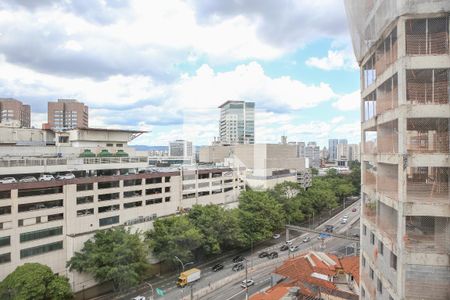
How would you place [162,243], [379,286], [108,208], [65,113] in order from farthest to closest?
[65,113] → [162,243] → [108,208] → [379,286]

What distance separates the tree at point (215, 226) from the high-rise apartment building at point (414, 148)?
31780 mm

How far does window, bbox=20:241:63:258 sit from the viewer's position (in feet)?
95.6

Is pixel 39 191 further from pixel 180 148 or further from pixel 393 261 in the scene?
pixel 180 148

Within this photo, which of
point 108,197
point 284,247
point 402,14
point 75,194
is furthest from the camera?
point 284,247

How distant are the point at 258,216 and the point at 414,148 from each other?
133 ft

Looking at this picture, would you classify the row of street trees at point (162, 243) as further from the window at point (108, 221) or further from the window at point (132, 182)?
the window at point (132, 182)

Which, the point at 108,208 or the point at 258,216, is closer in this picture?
the point at 108,208

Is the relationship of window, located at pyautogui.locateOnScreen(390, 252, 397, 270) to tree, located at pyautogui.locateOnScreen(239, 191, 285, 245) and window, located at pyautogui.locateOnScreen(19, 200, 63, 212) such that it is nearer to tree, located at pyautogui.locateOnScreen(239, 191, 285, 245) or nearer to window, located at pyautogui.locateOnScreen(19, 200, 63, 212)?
window, located at pyautogui.locateOnScreen(19, 200, 63, 212)

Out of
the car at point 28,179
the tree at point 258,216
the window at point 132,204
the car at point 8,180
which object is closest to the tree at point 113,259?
the window at point 132,204

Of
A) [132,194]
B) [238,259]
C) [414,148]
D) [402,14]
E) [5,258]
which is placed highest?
[402,14]

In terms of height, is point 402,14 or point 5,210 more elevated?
point 402,14

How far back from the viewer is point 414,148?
882 cm

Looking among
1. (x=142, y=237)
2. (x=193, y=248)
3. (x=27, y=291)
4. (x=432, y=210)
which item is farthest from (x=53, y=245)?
(x=432, y=210)

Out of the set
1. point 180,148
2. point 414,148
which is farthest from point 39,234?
point 180,148
